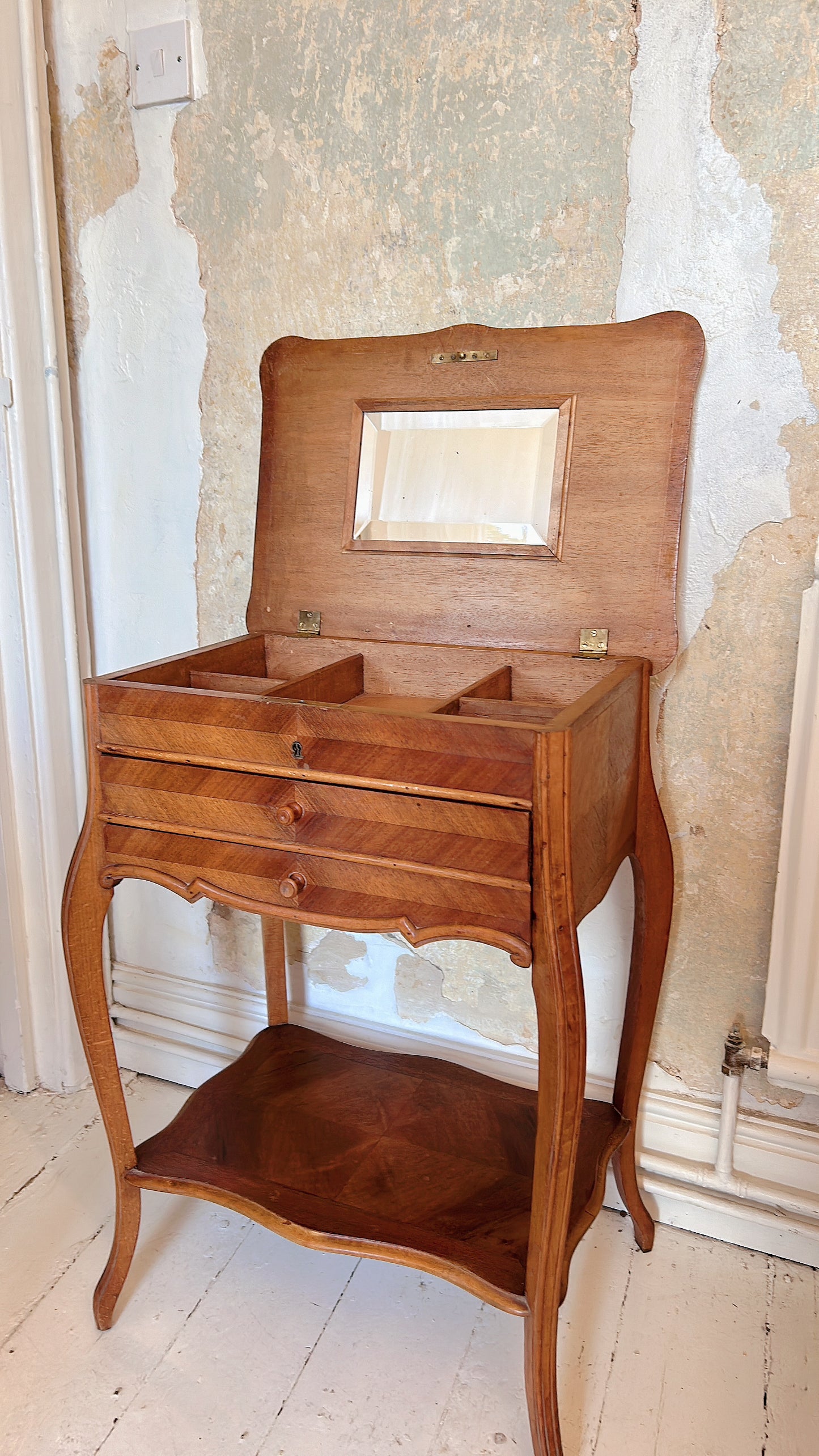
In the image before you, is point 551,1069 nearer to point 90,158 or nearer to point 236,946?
point 236,946

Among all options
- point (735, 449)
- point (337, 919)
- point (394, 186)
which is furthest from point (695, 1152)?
point (394, 186)

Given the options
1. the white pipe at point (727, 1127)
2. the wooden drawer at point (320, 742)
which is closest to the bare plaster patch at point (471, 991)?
the white pipe at point (727, 1127)

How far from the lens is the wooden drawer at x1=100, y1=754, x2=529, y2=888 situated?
105cm

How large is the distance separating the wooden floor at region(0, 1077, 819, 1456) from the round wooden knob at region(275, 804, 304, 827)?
80 centimetres

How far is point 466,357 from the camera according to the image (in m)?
1.46

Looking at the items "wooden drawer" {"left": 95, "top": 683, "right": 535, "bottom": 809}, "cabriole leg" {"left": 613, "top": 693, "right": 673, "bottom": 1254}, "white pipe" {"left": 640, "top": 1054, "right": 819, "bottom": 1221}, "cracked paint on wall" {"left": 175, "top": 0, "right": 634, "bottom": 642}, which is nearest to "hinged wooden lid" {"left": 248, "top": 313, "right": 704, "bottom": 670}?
"cracked paint on wall" {"left": 175, "top": 0, "right": 634, "bottom": 642}

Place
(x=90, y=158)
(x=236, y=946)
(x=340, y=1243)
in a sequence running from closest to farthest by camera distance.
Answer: (x=340, y=1243), (x=90, y=158), (x=236, y=946)

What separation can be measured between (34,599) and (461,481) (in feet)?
2.78

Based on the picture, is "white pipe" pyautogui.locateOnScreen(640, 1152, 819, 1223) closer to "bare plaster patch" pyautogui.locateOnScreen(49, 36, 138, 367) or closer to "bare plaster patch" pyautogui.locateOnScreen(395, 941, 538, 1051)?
"bare plaster patch" pyautogui.locateOnScreen(395, 941, 538, 1051)

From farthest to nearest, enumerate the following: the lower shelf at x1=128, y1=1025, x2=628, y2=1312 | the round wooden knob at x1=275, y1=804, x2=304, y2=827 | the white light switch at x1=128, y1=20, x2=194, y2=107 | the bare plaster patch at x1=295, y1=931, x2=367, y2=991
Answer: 1. the bare plaster patch at x1=295, y1=931, x2=367, y2=991
2. the white light switch at x1=128, y1=20, x2=194, y2=107
3. the lower shelf at x1=128, y1=1025, x2=628, y2=1312
4. the round wooden knob at x1=275, y1=804, x2=304, y2=827

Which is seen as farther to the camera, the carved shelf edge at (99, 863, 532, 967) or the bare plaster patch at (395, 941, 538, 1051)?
the bare plaster patch at (395, 941, 538, 1051)

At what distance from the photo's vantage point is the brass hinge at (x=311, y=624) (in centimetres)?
155

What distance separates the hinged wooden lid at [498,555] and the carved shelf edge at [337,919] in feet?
1.61

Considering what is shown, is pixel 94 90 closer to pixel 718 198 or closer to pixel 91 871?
pixel 718 198
